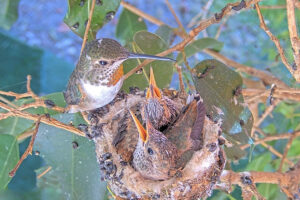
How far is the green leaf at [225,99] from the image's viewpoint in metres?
1.34

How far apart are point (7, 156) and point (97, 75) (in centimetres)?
47

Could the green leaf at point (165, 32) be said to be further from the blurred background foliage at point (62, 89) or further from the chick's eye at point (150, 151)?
the chick's eye at point (150, 151)

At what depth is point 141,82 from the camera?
1.49 m

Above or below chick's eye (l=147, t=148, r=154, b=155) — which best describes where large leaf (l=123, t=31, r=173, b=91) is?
above

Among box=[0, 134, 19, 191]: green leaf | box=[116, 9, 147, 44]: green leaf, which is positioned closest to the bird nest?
box=[0, 134, 19, 191]: green leaf

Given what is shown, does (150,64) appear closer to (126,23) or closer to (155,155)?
(155,155)

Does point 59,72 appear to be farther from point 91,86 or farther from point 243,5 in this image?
point 243,5

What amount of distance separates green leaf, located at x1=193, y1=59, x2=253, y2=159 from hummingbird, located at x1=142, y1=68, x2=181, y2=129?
0.16 m

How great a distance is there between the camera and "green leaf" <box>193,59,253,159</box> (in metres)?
1.34

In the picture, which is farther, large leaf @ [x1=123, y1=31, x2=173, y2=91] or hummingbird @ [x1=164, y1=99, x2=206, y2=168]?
large leaf @ [x1=123, y1=31, x2=173, y2=91]

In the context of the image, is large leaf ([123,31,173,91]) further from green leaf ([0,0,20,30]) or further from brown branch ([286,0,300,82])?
green leaf ([0,0,20,30])

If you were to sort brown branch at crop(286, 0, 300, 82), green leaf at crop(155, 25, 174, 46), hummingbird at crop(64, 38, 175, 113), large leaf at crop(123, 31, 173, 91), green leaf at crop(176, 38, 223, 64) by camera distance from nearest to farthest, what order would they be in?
brown branch at crop(286, 0, 300, 82) → hummingbird at crop(64, 38, 175, 113) → large leaf at crop(123, 31, 173, 91) → green leaf at crop(176, 38, 223, 64) → green leaf at crop(155, 25, 174, 46)

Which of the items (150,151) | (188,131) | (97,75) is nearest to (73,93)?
(97,75)

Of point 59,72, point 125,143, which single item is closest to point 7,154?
point 125,143
